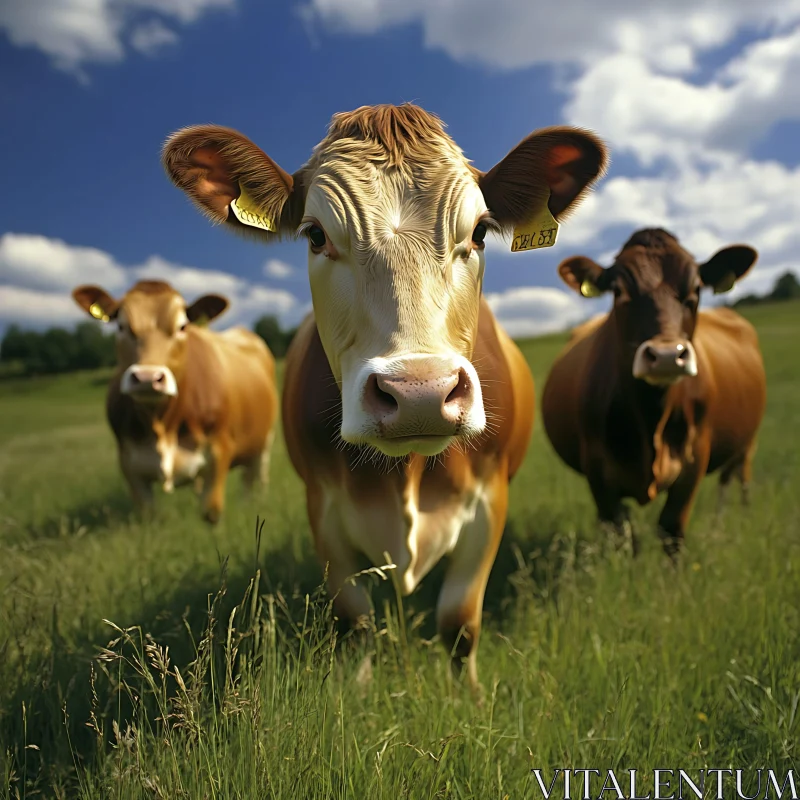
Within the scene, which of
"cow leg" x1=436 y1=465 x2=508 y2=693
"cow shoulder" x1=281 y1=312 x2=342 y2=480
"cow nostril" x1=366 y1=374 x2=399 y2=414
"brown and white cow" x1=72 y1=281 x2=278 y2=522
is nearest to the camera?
"cow nostril" x1=366 y1=374 x2=399 y2=414

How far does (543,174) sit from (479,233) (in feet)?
1.98

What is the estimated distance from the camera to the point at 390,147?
2.42 m

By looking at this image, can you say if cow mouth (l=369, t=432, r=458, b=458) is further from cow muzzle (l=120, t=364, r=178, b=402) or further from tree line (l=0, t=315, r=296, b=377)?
tree line (l=0, t=315, r=296, b=377)

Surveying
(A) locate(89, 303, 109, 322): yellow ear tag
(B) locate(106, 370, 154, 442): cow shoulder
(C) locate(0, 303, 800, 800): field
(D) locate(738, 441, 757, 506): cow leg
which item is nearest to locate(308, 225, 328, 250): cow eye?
(C) locate(0, 303, 800, 800): field

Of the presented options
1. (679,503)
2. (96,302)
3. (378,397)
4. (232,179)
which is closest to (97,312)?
(96,302)

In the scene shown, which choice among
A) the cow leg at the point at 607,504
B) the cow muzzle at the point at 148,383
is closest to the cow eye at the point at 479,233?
the cow leg at the point at 607,504

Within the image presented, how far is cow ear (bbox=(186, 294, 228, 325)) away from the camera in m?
6.39

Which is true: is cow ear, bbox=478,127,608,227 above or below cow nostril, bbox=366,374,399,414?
above

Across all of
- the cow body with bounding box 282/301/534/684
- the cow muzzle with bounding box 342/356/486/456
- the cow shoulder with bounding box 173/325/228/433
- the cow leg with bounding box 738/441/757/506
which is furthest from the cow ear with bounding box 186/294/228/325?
the cow leg with bounding box 738/441/757/506

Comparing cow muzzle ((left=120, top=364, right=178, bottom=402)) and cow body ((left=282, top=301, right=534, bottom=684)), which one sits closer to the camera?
cow body ((left=282, top=301, right=534, bottom=684))

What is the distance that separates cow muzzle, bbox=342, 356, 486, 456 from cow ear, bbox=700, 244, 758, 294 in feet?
11.1

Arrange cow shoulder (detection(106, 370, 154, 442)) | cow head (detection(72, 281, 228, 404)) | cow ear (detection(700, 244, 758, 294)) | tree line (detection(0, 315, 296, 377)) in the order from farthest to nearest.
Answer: tree line (detection(0, 315, 296, 377)) < cow shoulder (detection(106, 370, 154, 442)) < cow head (detection(72, 281, 228, 404)) < cow ear (detection(700, 244, 758, 294))

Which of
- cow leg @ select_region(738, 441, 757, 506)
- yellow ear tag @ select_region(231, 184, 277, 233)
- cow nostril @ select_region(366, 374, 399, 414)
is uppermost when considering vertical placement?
yellow ear tag @ select_region(231, 184, 277, 233)

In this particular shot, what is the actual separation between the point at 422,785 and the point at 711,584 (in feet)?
8.49
